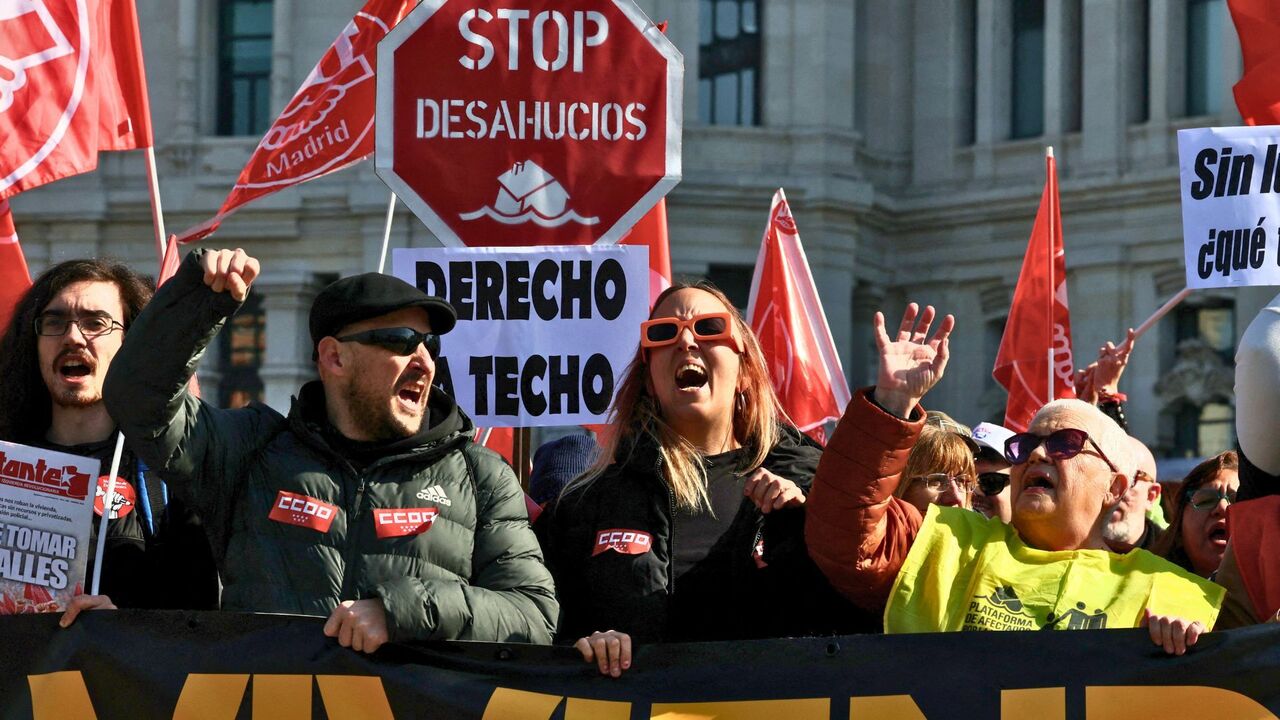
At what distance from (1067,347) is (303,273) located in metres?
18.7

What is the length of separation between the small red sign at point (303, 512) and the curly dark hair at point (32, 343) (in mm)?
912

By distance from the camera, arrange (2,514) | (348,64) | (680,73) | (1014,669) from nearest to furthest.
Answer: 1. (1014,669)
2. (2,514)
3. (680,73)
4. (348,64)

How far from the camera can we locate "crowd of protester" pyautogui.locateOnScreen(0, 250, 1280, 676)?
4867 mm

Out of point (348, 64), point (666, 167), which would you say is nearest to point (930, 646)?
point (666, 167)

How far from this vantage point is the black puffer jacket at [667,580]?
5.22 meters

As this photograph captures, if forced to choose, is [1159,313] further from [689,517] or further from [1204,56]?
[1204,56]

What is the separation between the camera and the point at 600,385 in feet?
23.0

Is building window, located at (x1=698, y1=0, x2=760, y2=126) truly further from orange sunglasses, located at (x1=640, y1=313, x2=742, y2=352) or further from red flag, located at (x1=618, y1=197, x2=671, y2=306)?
orange sunglasses, located at (x1=640, y1=313, x2=742, y2=352)

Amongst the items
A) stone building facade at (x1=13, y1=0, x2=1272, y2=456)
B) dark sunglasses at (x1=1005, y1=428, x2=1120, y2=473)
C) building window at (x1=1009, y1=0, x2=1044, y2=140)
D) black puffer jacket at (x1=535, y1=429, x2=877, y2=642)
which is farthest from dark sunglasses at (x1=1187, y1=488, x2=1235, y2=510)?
building window at (x1=1009, y1=0, x2=1044, y2=140)

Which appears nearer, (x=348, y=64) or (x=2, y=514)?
(x=2, y=514)

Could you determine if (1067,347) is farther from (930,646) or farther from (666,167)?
(930,646)

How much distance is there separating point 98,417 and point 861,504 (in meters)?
1.92

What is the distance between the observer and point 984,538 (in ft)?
16.9

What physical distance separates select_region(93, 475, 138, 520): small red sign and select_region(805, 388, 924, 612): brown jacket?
1629 millimetres
